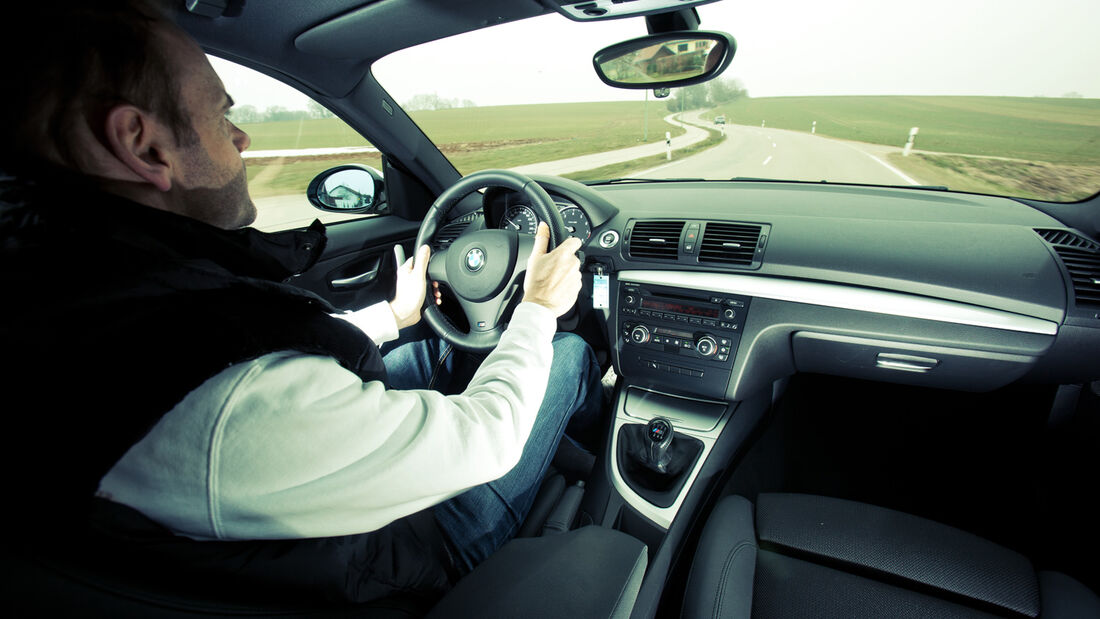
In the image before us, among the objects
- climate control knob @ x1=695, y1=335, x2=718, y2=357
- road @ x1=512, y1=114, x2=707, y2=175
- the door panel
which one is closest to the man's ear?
the door panel

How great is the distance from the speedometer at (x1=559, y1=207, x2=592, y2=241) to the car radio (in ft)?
0.97

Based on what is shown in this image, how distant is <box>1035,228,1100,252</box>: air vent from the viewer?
1.73 meters

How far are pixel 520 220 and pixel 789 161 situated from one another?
1.77 meters

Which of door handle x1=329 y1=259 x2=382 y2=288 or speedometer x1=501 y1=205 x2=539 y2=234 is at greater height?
speedometer x1=501 y1=205 x2=539 y2=234

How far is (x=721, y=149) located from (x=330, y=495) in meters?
3.87

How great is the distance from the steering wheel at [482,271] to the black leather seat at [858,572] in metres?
1.18

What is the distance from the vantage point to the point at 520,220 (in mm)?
2506

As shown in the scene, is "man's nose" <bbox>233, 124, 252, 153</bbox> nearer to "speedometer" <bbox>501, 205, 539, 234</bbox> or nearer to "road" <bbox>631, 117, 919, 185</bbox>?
"speedometer" <bbox>501, 205, 539, 234</bbox>

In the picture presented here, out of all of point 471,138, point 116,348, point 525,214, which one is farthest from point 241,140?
point 471,138

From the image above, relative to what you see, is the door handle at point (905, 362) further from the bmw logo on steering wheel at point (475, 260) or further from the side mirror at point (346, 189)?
the side mirror at point (346, 189)

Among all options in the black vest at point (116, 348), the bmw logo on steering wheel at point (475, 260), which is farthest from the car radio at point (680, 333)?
the black vest at point (116, 348)

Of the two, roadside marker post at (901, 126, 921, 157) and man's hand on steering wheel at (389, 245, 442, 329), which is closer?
man's hand on steering wheel at (389, 245, 442, 329)

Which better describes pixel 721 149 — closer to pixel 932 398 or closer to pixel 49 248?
pixel 932 398

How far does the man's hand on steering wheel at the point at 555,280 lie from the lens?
1577mm
